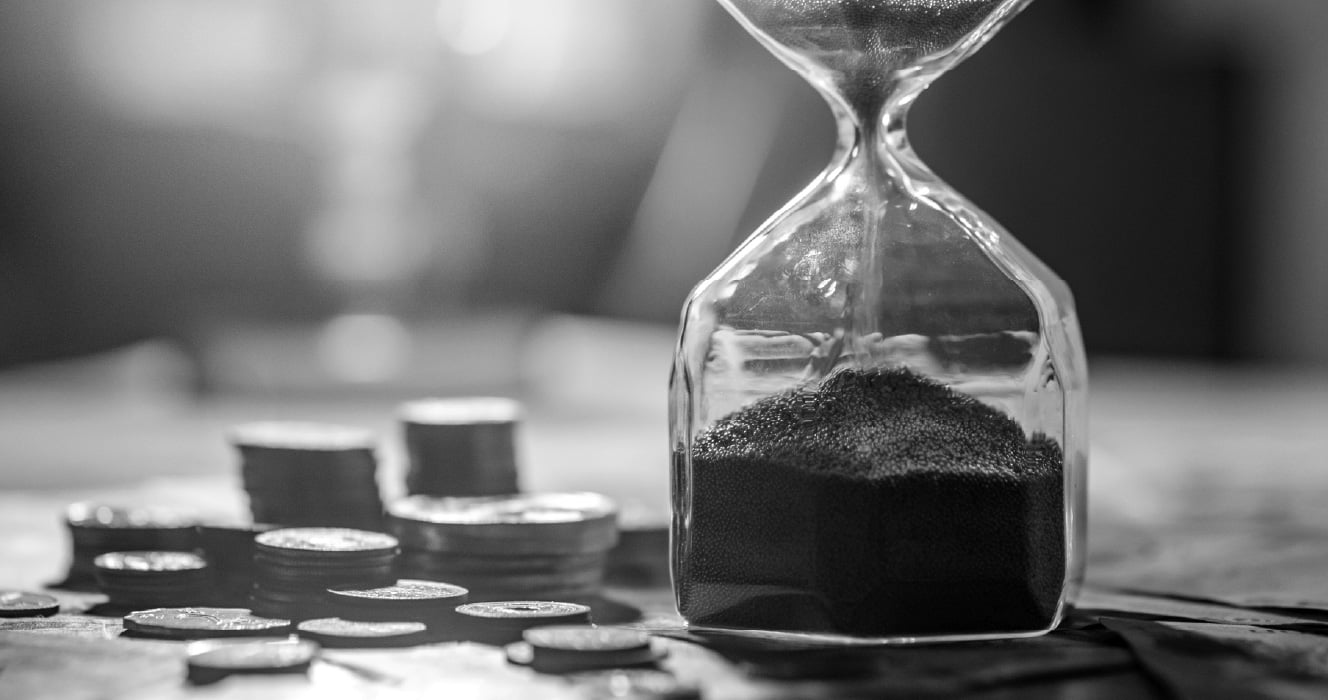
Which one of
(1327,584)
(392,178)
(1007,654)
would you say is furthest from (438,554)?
(392,178)

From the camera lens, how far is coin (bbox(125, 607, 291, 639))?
54.1 inches

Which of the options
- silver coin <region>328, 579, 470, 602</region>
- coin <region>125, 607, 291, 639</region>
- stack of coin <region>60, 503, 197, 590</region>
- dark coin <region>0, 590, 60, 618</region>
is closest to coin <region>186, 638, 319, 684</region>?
coin <region>125, 607, 291, 639</region>

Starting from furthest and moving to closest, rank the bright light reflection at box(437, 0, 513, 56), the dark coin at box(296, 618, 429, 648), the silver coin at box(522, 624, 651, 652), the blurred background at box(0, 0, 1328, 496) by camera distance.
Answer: the bright light reflection at box(437, 0, 513, 56) < the blurred background at box(0, 0, 1328, 496) < the dark coin at box(296, 618, 429, 648) < the silver coin at box(522, 624, 651, 652)

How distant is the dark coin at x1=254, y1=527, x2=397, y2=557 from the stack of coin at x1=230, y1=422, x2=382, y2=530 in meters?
0.28

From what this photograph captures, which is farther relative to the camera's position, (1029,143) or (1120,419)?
(1029,143)

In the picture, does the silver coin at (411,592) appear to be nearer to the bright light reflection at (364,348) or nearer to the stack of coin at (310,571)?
the stack of coin at (310,571)

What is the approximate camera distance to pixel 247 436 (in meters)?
2.10

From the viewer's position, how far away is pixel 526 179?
12766 mm

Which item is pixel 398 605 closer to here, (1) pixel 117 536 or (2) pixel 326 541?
(2) pixel 326 541

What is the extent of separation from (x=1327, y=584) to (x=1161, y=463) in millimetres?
1793

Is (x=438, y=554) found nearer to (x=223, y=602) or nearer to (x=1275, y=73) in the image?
(x=223, y=602)

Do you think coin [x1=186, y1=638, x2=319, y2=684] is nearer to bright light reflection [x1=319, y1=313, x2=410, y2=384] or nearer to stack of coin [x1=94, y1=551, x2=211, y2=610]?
stack of coin [x1=94, y1=551, x2=211, y2=610]

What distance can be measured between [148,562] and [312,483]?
1.07 ft

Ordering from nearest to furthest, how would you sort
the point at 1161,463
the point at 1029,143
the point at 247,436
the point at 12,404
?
the point at 247,436
the point at 1161,463
the point at 12,404
the point at 1029,143
